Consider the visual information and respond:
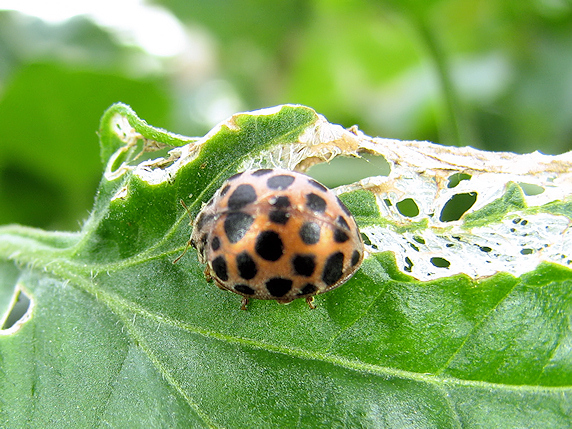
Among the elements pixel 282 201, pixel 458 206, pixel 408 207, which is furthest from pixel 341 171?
pixel 282 201


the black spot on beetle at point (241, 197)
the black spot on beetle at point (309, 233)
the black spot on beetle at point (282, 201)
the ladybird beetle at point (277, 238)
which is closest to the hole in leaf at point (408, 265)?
the ladybird beetle at point (277, 238)

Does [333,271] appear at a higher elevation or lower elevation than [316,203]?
lower

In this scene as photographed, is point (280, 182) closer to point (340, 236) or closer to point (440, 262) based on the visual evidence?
point (340, 236)

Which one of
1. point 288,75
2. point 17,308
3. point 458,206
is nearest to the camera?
point 458,206

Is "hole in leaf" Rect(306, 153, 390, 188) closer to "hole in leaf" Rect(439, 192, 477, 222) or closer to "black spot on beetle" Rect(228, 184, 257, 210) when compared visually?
"hole in leaf" Rect(439, 192, 477, 222)

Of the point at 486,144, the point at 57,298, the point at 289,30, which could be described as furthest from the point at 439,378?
the point at 289,30

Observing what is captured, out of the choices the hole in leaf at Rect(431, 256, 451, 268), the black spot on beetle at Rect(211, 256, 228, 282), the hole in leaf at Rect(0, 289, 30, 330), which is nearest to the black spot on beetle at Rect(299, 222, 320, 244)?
the black spot on beetle at Rect(211, 256, 228, 282)
